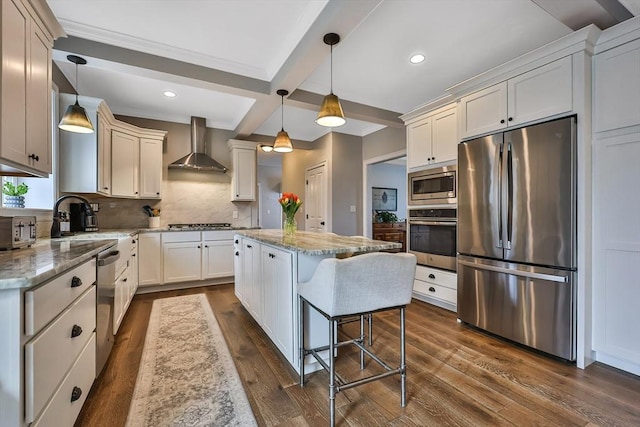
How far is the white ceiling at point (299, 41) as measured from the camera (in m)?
2.12

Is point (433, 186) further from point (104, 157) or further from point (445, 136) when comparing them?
point (104, 157)

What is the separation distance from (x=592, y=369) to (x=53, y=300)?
3.30 m

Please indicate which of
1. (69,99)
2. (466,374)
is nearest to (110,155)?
(69,99)

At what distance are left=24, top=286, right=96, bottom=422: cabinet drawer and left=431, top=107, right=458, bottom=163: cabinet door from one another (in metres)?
3.30

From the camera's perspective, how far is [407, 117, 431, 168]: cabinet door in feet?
11.1

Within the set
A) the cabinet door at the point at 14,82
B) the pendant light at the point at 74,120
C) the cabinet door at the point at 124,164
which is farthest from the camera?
the cabinet door at the point at 124,164

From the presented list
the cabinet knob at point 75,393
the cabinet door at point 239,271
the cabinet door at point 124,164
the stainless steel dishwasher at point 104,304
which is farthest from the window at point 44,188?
the cabinet knob at point 75,393

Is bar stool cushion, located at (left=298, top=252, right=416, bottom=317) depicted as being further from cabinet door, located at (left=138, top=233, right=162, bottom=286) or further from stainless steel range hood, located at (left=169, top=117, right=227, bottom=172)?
stainless steel range hood, located at (left=169, top=117, right=227, bottom=172)

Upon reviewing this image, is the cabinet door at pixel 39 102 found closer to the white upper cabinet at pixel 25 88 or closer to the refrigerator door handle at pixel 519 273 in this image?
the white upper cabinet at pixel 25 88

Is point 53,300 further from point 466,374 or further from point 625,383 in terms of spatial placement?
point 625,383

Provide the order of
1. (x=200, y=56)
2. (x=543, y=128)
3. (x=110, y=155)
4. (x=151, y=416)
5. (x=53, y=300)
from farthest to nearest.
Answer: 1. (x=110, y=155)
2. (x=200, y=56)
3. (x=543, y=128)
4. (x=151, y=416)
5. (x=53, y=300)

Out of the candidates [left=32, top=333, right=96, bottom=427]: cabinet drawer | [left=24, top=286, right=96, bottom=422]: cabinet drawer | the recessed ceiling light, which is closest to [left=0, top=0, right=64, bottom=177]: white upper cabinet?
[left=24, top=286, right=96, bottom=422]: cabinet drawer

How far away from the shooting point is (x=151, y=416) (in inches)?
62.1

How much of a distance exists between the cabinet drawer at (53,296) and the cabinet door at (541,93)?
321 cm
